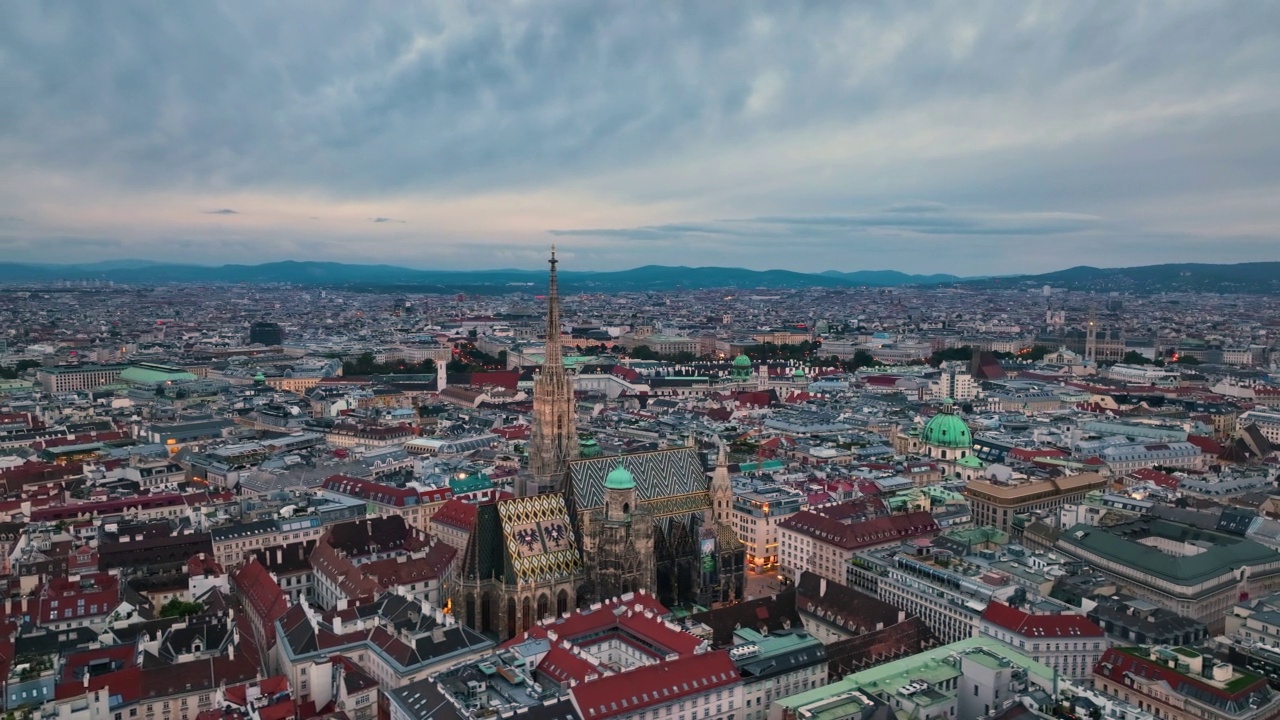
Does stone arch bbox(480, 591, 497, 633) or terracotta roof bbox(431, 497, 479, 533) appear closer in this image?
stone arch bbox(480, 591, 497, 633)

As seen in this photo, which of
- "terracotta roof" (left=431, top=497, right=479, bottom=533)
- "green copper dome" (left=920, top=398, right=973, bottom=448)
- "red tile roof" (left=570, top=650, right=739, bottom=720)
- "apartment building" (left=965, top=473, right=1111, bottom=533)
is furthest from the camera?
"green copper dome" (left=920, top=398, right=973, bottom=448)

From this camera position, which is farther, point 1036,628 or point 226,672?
point 1036,628

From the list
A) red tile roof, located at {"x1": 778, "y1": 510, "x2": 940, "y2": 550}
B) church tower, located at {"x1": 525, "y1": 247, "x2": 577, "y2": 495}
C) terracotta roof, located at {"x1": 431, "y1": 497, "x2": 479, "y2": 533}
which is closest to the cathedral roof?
church tower, located at {"x1": 525, "y1": 247, "x2": 577, "y2": 495}

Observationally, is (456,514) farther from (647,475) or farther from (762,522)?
(762,522)

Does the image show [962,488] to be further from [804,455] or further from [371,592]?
[371,592]

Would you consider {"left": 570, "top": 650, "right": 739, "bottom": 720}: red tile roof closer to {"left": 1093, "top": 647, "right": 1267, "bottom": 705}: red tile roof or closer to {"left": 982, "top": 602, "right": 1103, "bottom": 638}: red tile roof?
{"left": 982, "top": 602, "right": 1103, "bottom": 638}: red tile roof

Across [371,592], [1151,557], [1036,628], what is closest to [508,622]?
[371,592]
